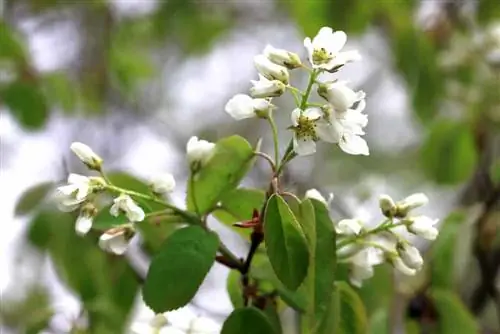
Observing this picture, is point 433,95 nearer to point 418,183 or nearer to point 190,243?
point 190,243

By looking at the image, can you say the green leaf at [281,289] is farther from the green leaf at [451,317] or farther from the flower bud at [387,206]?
the green leaf at [451,317]

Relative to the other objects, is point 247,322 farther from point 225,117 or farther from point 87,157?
point 225,117

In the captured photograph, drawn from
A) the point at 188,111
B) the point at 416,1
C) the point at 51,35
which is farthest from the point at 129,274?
the point at 188,111

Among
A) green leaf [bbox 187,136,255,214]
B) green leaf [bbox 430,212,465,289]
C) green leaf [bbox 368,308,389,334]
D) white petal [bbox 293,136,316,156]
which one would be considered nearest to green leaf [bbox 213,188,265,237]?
green leaf [bbox 187,136,255,214]

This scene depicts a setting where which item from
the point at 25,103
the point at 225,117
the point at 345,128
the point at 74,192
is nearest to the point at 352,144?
the point at 345,128

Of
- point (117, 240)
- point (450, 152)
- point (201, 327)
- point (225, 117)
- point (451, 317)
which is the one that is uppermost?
point (117, 240)

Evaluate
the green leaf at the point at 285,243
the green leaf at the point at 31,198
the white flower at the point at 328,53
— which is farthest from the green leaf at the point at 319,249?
the green leaf at the point at 31,198

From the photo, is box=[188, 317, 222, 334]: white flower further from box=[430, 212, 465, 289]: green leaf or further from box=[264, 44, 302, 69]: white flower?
box=[430, 212, 465, 289]: green leaf
